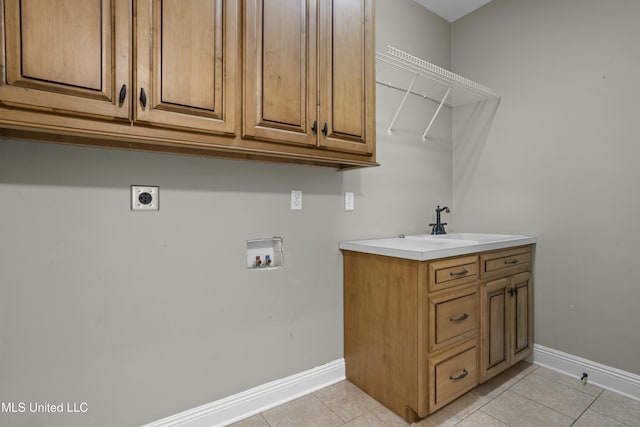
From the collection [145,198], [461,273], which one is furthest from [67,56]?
[461,273]

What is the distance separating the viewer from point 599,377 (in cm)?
194

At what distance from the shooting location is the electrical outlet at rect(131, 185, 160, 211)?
1384mm

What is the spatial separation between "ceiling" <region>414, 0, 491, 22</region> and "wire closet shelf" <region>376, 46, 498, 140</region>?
592 millimetres

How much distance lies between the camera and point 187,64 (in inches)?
47.3

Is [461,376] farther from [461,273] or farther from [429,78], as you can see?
[429,78]

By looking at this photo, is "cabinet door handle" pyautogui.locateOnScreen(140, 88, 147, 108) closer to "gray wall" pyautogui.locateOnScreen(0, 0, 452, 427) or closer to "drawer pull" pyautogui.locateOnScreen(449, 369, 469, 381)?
"gray wall" pyautogui.locateOnScreen(0, 0, 452, 427)

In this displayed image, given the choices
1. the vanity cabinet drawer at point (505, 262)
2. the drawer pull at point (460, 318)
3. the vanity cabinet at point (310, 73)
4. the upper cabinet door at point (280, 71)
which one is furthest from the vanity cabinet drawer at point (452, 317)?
the upper cabinet door at point (280, 71)

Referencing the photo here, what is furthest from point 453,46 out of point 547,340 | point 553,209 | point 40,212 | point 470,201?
point 40,212

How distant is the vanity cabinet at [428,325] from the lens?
1.57 meters

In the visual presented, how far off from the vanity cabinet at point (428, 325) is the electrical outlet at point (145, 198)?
113 centimetres

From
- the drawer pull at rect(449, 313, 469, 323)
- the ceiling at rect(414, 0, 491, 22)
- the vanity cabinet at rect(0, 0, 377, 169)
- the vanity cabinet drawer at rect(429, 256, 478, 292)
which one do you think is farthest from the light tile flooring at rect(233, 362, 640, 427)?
the ceiling at rect(414, 0, 491, 22)

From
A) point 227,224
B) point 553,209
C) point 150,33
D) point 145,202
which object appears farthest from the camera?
point 553,209

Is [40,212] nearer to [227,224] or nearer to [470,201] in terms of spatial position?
[227,224]

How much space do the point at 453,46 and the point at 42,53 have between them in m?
2.89
